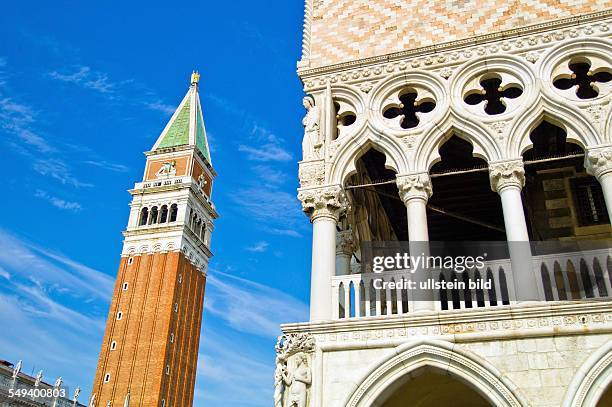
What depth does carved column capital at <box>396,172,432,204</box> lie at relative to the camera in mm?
11133

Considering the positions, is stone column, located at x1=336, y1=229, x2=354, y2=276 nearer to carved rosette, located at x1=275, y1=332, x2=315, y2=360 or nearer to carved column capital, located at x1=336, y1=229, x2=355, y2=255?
carved column capital, located at x1=336, y1=229, x2=355, y2=255

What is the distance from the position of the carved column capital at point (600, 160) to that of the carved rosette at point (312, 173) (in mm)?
4672

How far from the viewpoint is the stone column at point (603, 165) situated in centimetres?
1015

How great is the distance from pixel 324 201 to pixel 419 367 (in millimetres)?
3542

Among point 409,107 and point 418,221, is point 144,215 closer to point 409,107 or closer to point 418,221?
→ point 409,107

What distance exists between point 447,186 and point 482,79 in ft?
12.2

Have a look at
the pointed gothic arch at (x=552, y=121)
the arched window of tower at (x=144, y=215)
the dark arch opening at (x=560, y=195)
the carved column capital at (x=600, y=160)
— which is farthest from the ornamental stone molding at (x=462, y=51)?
the arched window of tower at (x=144, y=215)

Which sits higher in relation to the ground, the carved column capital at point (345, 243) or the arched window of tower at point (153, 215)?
the arched window of tower at point (153, 215)


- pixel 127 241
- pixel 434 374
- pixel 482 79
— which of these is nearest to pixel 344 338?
pixel 434 374

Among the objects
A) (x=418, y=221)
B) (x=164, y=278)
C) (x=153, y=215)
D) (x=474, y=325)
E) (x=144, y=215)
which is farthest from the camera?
(x=144, y=215)

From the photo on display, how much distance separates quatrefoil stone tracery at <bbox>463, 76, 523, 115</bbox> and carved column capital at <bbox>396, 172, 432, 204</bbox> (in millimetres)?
1984

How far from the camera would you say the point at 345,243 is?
1416cm

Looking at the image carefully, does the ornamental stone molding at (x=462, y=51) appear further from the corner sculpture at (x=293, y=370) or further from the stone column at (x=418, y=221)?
the corner sculpture at (x=293, y=370)

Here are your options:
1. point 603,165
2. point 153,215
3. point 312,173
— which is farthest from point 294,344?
point 153,215
